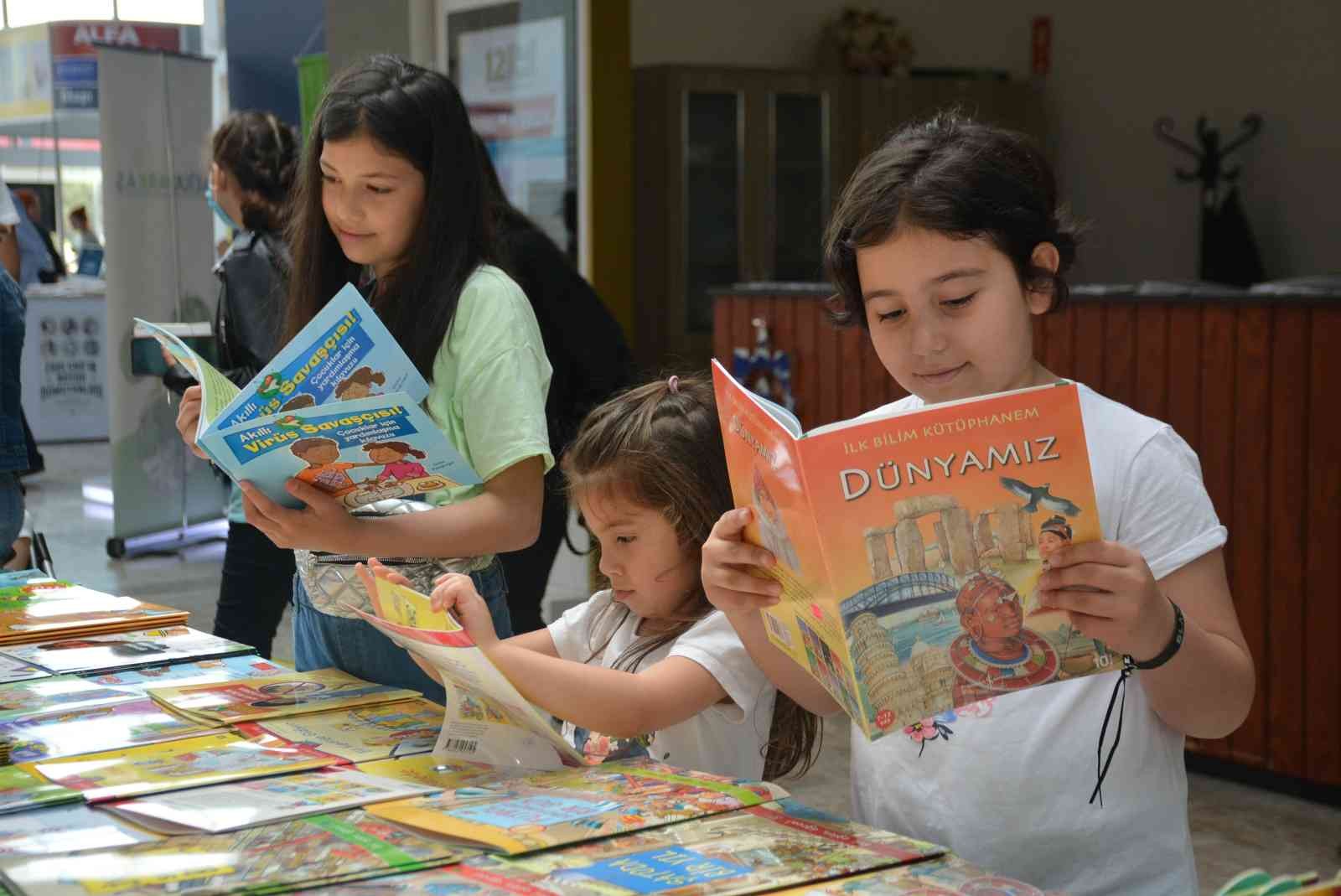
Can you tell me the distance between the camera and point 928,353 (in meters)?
1.33

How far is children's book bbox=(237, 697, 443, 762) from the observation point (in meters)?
1.46

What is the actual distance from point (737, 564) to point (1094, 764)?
33cm

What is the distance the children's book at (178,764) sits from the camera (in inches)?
52.2

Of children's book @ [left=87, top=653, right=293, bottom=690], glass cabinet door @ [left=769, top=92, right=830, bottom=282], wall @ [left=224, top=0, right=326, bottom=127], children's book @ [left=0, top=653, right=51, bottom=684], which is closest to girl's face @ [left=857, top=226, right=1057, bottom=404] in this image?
children's book @ [left=87, top=653, right=293, bottom=690]

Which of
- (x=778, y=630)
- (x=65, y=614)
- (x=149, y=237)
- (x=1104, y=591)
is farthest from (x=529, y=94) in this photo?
(x=1104, y=591)

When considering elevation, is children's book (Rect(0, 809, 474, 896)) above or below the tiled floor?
above

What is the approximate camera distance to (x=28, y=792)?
1.31 m

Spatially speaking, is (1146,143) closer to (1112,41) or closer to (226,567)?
→ (1112,41)

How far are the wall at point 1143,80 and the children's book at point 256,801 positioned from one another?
6350mm

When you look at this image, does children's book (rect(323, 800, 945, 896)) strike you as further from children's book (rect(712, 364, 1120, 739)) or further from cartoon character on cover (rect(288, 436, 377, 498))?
cartoon character on cover (rect(288, 436, 377, 498))

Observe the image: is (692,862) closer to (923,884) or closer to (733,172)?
(923,884)

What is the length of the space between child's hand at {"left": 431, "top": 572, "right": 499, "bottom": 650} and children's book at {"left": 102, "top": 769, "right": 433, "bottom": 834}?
16 cm

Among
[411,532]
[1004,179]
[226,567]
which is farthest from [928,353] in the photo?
[226,567]

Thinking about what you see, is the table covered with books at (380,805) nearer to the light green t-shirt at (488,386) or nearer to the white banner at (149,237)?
the light green t-shirt at (488,386)
